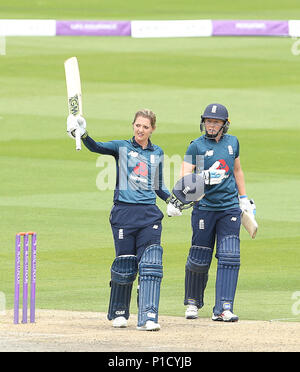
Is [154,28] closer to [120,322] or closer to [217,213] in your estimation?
[217,213]

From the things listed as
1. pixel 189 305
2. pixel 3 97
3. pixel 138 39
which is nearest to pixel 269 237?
pixel 189 305

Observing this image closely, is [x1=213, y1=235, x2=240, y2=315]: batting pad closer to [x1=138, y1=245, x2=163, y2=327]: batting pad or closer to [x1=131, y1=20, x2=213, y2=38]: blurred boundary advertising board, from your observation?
[x1=138, y1=245, x2=163, y2=327]: batting pad

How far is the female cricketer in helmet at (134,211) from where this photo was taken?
10.0 m

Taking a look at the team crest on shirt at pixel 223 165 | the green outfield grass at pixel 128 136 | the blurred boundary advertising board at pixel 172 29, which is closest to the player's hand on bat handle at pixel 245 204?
the team crest on shirt at pixel 223 165

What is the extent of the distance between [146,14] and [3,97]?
1737 cm

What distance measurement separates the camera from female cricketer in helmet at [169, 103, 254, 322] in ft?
34.6

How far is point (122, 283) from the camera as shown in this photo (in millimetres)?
10211

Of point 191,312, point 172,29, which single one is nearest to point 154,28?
point 172,29

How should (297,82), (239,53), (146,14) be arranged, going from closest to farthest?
(297,82) → (239,53) → (146,14)

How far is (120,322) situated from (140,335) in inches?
24.2
